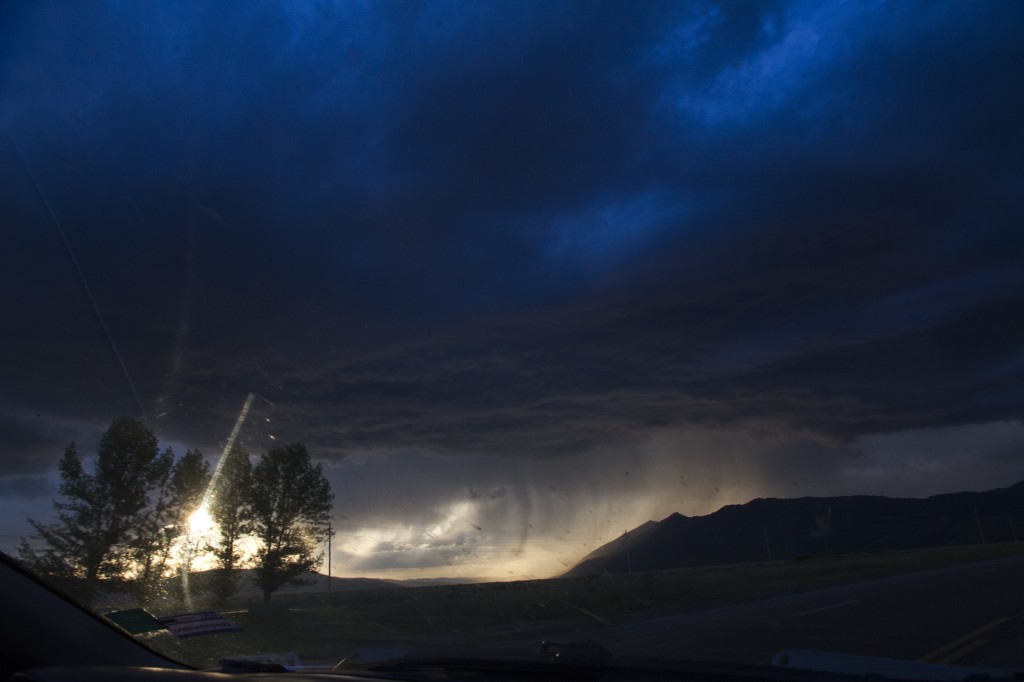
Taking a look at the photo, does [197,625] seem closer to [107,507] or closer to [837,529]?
[107,507]

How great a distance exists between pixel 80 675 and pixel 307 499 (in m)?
14.5

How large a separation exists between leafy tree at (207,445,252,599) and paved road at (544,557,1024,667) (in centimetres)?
737

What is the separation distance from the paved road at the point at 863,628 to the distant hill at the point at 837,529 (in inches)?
1863

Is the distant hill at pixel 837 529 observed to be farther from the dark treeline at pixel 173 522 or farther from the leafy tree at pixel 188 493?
the leafy tree at pixel 188 493

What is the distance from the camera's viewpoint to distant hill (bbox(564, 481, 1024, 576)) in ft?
296

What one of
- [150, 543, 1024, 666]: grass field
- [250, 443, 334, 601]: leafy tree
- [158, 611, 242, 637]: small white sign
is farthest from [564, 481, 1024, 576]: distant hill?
[158, 611, 242, 637]: small white sign

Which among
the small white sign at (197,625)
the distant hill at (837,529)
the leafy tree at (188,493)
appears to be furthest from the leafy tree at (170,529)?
the distant hill at (837,529)

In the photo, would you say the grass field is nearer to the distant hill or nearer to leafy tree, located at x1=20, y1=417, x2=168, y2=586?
leafy tree, located at x1=20, y1=417, x2=168, y2=586

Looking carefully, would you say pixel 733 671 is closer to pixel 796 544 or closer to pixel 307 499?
pixel 307 499

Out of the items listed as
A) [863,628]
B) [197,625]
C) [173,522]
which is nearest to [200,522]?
[173,522]

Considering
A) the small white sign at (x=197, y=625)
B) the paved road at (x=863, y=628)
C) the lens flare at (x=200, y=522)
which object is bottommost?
the paved road at (x=863, y=628)

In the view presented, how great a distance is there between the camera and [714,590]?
3647 cm

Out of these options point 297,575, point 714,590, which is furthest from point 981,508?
point 297,575

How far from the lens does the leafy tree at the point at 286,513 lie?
1512 centimetres
